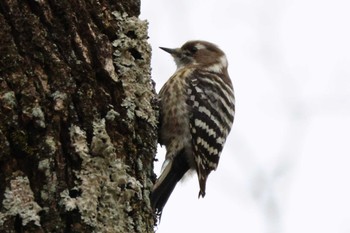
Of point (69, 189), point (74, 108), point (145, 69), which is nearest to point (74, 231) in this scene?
point (69, 189)

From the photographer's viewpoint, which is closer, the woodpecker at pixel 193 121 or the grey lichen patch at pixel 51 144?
the grey lichen patch at pixel 51 144

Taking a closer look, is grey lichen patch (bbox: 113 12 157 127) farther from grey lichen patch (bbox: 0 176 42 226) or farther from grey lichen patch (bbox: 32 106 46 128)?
grey lichen patch (bbox: 0 176 42 226)

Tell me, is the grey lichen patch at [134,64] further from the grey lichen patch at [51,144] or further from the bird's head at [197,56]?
the bird's head at [197,56]

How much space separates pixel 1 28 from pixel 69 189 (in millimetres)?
651

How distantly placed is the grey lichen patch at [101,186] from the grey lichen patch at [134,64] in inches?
13.2

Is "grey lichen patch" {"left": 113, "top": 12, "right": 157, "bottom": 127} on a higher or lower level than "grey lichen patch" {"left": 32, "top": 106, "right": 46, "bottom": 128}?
higher

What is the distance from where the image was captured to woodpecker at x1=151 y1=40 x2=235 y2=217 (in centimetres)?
425

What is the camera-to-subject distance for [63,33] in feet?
8.89

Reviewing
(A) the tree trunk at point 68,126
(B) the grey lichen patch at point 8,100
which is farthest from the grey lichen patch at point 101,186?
(B) the grey lichen patch at point 8,100

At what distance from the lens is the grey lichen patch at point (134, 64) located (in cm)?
304

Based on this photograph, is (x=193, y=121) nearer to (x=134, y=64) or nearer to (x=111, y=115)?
(x=134, y=64)

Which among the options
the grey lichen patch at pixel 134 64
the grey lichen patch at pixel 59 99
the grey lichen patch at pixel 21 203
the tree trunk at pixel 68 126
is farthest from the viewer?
the grey lichen patch at pixel 134 64

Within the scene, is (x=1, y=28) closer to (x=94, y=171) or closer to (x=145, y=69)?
(x=94, y=171)

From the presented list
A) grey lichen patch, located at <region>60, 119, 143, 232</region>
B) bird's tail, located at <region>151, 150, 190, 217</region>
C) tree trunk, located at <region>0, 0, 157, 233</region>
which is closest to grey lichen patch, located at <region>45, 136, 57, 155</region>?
tree trunk, located at <region>0, 0, 157, 233</region>
